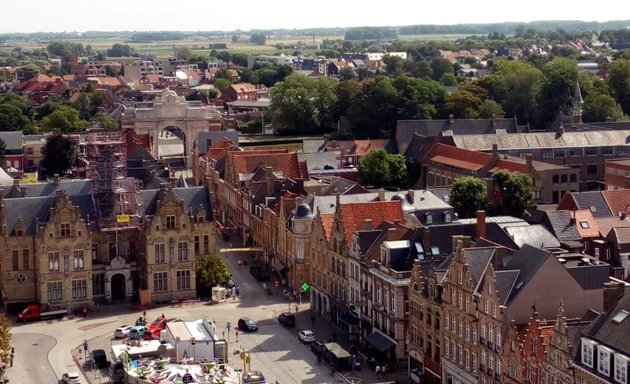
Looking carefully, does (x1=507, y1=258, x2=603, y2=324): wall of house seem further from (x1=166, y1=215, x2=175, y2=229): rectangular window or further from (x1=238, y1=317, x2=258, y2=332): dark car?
(x1=166, y1=215, x2=175, y2=229): rectangular window

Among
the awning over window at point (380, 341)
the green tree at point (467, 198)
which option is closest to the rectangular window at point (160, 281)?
the awning over window at point (380, 341)

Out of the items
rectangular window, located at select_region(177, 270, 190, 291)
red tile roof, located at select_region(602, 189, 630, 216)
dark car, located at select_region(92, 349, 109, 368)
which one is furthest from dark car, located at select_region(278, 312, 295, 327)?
red tile roof, located at select_region(602, 189, 630, 216)

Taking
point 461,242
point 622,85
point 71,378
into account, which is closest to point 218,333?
point 71,378

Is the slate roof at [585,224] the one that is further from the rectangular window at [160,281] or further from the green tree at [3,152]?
the green tree at [3,152]

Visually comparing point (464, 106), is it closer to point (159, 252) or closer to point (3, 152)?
point (3, 152)

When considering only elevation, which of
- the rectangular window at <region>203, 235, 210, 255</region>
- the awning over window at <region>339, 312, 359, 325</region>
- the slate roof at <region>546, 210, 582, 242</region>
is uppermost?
the slate roof at <region>546, 210, 582, 242</region>

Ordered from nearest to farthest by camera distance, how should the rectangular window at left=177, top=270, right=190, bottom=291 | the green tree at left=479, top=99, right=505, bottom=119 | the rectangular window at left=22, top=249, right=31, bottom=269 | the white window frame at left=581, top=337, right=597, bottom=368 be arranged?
1. the white window frame at left=581, top=337, right=597, bottom=368
2. the rectangular window at left=22, top=249, right=31, bottom=269
3. the rectangular window at left=177, top=270, right=190, bottom=291
4. the green tree at left=479, top=99, right=505, bottom=119

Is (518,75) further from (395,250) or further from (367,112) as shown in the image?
(395,250)

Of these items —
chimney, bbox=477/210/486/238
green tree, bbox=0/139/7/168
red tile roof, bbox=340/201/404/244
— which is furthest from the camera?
green tree, bbox=0/139/7/168
